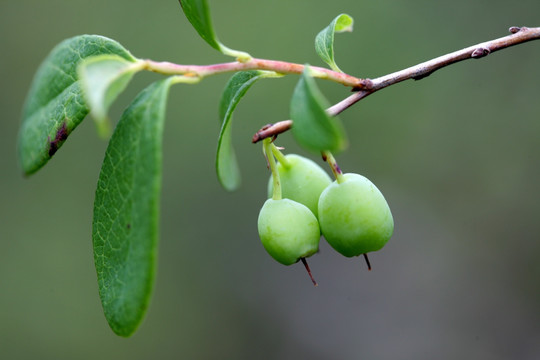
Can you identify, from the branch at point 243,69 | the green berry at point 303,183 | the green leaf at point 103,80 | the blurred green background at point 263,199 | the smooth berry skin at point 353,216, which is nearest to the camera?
the green leaf at point 103,80

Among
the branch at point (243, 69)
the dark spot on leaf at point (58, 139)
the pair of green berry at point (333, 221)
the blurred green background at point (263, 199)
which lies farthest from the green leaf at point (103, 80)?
the blurred green background at point (263, 199)

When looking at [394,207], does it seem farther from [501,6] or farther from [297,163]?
[297,163]

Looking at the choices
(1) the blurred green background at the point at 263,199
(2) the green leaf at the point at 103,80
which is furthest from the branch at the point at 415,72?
(1) the blurred green background at the point at 263,199

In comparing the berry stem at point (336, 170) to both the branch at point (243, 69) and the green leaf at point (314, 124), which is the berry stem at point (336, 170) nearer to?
the branch at point (243, 69)

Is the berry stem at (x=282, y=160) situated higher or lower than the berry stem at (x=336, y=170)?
higher

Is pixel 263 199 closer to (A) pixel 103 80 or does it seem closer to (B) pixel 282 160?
(B) pixel 282 160

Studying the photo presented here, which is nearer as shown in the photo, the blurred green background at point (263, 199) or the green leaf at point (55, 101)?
the green leaf at point (55, 101)

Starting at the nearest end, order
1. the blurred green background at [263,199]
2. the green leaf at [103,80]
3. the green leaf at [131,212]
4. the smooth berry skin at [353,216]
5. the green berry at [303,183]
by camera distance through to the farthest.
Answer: the green leaf at [103,80] < the green leaf at [131,212] < the smooth berry skin at [353,216] < the green berry at [303,183] < the blurred green background at [263,199]
